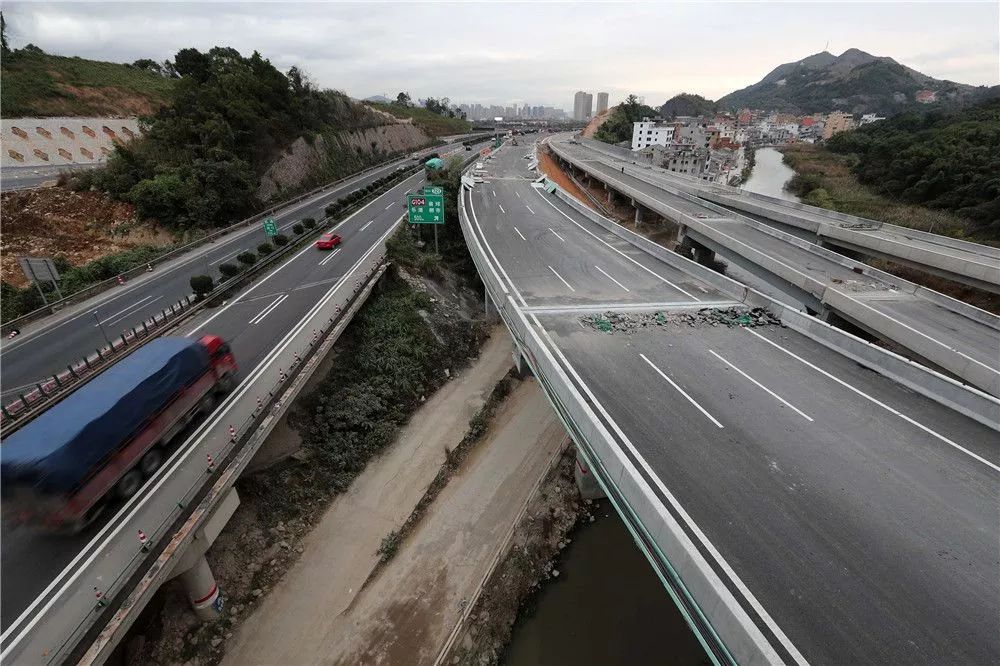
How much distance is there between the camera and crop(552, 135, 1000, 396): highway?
16.1 metres

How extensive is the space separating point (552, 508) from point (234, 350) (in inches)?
640

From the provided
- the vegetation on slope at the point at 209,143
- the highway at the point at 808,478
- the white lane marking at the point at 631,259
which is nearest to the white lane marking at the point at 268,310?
the highway at the point at 808,478

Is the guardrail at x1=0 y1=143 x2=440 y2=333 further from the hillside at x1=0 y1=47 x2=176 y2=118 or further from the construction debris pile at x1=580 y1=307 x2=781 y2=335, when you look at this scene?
the construction debris pile at x1=580 y1=307 x2=781 y2=335

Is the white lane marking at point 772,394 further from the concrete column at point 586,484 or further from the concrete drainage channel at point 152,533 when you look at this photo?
the concrete drainage channel at point 152,533

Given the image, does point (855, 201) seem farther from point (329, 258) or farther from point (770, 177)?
point (329, 258)

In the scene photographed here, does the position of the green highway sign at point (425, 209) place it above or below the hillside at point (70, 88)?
below

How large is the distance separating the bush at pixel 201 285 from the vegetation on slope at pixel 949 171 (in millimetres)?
66344

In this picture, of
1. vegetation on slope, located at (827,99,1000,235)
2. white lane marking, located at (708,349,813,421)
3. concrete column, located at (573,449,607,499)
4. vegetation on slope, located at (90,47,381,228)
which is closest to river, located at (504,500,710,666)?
concrete column, located at (573,449,607,499)

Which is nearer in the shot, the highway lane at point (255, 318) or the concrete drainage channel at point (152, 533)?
the concrete drainage channel at point (152, 533)

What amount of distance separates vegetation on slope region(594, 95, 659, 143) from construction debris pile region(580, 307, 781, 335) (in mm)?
112902

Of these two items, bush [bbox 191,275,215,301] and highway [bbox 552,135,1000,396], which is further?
bush [bbox 191,275,215,301]

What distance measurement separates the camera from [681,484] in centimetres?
1053

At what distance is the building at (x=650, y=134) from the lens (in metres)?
120

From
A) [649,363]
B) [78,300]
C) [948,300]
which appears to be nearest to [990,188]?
[948,300]
